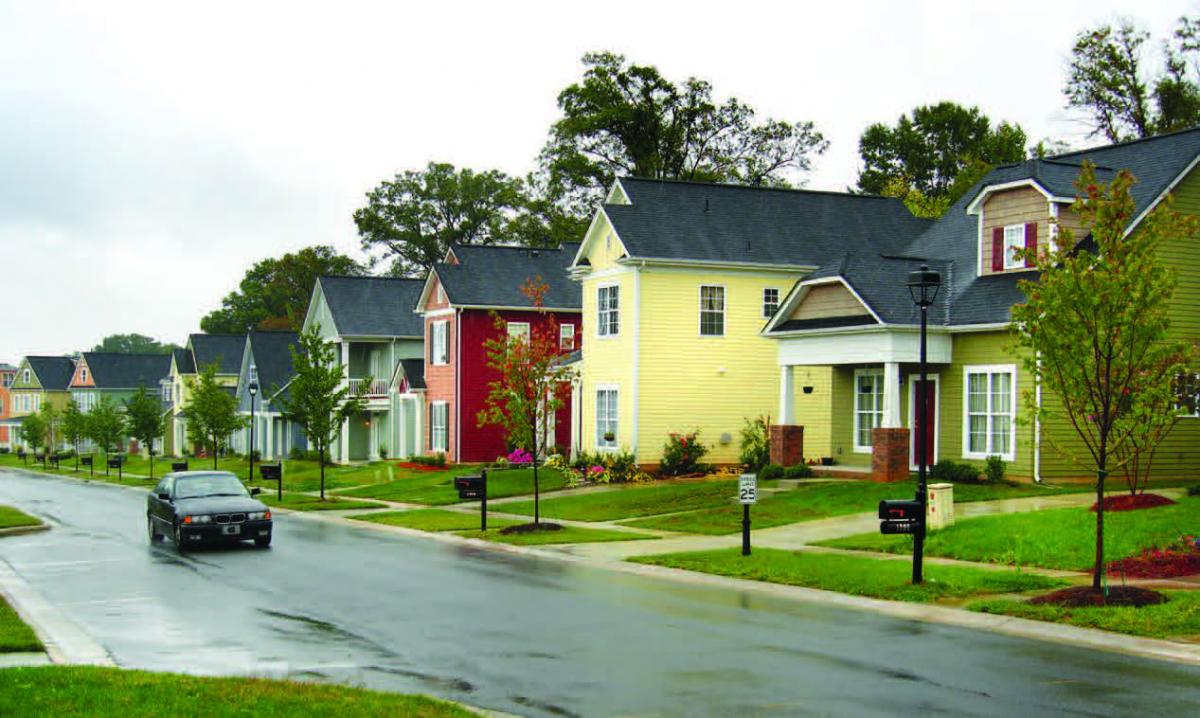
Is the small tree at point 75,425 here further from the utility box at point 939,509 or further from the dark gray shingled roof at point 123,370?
the utility box at point 939,509

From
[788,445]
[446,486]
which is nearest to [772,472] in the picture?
[788,445]

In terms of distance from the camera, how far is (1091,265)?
16484mm

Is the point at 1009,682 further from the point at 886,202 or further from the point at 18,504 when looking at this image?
the point at 18,504

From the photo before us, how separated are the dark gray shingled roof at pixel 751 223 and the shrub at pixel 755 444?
531 cm

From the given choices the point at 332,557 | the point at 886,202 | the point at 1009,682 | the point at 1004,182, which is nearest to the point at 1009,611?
the point at 1009,682

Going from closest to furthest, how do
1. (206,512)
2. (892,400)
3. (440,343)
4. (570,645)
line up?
(570,645) < (206,512) < (892,400) < (440,343)

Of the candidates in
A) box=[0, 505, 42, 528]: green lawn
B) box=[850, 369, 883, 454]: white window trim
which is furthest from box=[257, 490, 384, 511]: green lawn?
box=[850, 369, 883, 454]: white window trim

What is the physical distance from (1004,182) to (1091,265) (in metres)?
14.9

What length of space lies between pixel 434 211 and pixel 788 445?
6258cm

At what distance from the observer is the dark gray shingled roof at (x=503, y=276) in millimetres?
51250

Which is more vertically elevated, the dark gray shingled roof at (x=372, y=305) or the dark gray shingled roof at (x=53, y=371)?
the dark gray shingled roof at (x=372, y=305)

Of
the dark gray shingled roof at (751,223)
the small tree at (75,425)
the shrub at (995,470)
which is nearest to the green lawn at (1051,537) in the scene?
the shrub at (995,470)

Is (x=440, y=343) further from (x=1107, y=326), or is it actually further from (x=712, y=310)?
(x=1107, y=326)

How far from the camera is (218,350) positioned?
9250cm
